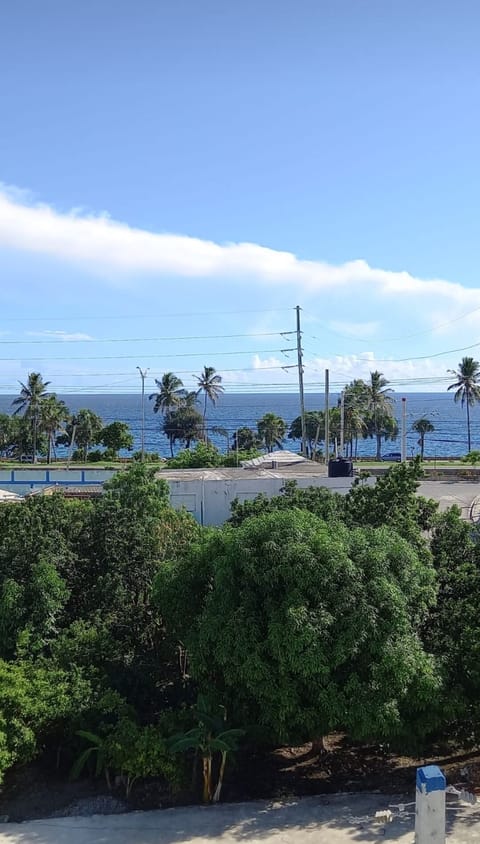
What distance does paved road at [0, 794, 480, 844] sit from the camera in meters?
10.9

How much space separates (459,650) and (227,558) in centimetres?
463

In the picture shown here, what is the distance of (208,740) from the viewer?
12023 mm

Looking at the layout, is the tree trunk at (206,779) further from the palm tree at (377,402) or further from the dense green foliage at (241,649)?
the palm tree at (377,402)

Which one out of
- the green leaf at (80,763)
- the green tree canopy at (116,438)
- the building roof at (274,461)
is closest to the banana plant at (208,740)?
the green leaf at (80,763)

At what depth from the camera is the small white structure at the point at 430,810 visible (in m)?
9.26

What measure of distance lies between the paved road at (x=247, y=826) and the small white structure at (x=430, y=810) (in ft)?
5.37

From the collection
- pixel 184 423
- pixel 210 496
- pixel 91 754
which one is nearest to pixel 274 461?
pixel 210 496

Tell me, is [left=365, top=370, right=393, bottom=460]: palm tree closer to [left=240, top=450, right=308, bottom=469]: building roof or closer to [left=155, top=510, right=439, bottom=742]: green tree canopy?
[left=240, top=450, right=308, bottom=469]: building roof

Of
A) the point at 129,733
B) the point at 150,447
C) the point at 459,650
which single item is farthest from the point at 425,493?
the point at 150,447

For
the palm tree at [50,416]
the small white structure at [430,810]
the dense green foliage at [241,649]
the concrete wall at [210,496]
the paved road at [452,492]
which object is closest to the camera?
the small white structure at [430,810]

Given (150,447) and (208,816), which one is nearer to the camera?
(208,816)

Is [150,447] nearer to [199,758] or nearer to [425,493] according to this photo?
[425,493]

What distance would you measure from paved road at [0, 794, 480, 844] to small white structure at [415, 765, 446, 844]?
1637 millimetres

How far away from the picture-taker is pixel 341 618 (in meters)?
11.9
